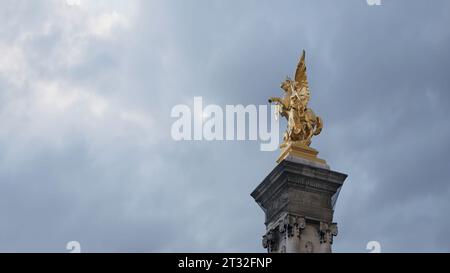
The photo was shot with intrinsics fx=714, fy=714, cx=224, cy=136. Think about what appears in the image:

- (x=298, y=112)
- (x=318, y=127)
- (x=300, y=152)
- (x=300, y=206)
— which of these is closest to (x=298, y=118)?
(x=298, y=112)

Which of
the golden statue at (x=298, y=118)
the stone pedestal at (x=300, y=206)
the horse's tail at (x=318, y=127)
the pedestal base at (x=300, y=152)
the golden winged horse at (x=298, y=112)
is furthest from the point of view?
the horse's tail at (x=318, y=127)

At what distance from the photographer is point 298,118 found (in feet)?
76.9

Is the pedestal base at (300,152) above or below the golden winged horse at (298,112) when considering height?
below

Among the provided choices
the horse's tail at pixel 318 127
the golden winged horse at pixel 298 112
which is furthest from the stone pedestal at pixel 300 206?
the horse's tail at pixel 318 127

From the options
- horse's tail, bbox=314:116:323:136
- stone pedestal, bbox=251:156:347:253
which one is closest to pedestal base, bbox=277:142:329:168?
stone pedestal, bbox=251:156:347:253

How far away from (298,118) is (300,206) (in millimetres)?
3373

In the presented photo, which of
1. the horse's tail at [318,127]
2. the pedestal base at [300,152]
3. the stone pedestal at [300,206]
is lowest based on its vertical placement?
the stone pedestal at [300,206]

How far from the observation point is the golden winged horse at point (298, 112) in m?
23.2

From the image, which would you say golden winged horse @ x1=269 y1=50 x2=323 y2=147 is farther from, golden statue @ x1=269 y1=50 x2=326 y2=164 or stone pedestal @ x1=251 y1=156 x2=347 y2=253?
A: stone pedestal @ x1=251 y1=156 x2=347 y2=253

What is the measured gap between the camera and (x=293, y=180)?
21703 millimetres

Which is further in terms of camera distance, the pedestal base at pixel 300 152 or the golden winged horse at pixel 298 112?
the golden winged horse at pixel 298 112

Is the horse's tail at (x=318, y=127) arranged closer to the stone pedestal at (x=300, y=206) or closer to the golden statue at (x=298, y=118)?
the golden statue at (x=298, y=118)
